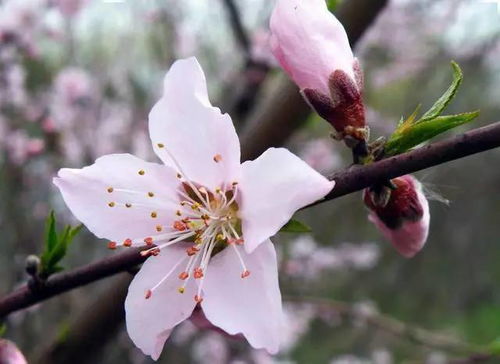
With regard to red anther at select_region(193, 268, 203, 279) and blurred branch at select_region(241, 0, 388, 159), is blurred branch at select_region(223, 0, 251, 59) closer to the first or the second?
blurred branch at select_region(241, 0, 388, 159)

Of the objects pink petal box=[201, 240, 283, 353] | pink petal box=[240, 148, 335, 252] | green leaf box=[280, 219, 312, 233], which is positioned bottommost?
pink petal box=[201, 240, 283, 353]

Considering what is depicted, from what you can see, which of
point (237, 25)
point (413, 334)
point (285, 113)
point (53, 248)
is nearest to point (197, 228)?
point (53, 248)

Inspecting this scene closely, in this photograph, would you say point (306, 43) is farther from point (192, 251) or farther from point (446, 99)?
point (192, 251)

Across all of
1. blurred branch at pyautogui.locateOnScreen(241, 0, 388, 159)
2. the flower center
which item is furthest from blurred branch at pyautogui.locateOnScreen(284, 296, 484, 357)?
the flower center

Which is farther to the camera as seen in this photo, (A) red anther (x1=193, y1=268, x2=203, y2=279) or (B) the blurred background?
(B) the blurred background

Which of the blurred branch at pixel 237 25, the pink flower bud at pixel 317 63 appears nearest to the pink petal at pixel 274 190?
the pink flower bud at pixel 317 63

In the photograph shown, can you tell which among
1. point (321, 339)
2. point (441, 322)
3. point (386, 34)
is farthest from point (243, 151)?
point (441, 322)

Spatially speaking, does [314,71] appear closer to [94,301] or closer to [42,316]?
[94,301]
